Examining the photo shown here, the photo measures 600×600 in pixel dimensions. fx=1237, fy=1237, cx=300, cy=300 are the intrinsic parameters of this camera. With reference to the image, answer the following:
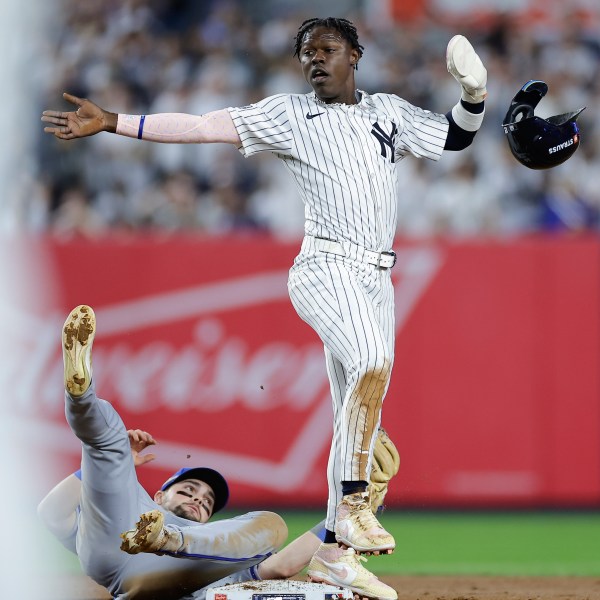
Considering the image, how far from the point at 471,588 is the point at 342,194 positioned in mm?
2326

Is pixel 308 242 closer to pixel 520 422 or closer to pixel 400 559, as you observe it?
pixel 400 559

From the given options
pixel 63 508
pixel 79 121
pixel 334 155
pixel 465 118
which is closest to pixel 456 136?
pixel 465 118

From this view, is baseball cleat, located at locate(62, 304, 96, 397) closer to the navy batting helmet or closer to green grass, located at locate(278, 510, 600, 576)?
the navy batting helmet

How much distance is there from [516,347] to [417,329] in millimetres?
738

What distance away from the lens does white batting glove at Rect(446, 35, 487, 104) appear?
4.84 m

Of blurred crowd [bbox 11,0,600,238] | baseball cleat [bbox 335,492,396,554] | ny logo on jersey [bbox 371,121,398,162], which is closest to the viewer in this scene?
baseball cleat [bbox 335,492,396,554]

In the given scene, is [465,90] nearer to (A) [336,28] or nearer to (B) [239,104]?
(A) [336,28]

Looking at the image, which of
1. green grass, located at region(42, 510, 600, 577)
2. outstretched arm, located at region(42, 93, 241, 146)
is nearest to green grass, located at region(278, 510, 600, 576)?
green grass, located at region(42, 510, 600, 577)

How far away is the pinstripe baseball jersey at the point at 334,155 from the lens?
4.91 metres

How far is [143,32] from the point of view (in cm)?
1139

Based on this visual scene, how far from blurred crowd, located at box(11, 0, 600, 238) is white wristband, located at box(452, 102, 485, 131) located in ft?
14.1

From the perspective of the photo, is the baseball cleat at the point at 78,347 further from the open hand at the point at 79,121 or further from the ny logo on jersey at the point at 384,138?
the ny logo on jersey at the point at 384,138

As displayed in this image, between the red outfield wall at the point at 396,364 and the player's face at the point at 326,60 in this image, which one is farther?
the red outfield wall at the point at 396,364

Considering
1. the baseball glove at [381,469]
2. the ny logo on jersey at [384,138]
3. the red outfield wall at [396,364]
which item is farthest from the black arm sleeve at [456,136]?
the red outfield wall at [396,364]
